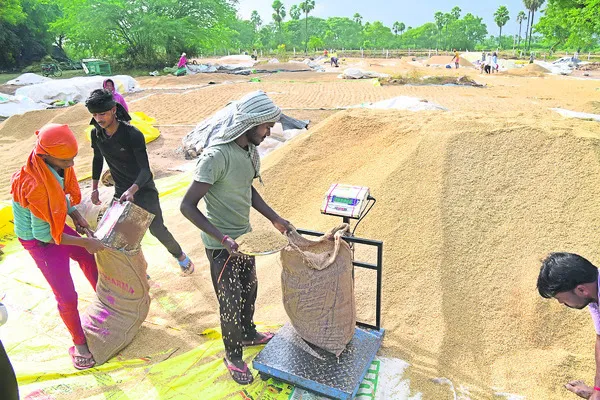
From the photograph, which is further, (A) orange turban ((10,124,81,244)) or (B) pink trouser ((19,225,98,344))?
(B) pink trouser ((19,225,98,344))

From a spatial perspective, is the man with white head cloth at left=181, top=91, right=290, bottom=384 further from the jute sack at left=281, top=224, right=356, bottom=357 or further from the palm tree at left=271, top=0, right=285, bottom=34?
the palm tree at left=271, top=0, right=285, bottom=34

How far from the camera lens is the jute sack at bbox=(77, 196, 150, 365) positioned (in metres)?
2.38

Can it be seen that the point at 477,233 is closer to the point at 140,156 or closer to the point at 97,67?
the point at 140,156

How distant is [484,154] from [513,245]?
93 cm

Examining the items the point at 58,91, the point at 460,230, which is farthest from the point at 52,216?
the point at 58,91

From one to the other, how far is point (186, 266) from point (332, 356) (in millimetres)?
1562

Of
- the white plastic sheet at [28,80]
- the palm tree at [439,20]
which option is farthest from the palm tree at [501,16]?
the white plastic sheet at [28,80]

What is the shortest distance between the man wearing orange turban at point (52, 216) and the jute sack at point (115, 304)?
8 cm

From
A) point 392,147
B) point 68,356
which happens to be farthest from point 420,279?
point 68,356

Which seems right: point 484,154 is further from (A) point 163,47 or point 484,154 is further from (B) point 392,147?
(A) point 163,47

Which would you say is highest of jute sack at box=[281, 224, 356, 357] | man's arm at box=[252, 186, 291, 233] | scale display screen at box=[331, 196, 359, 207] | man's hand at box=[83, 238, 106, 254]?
scale display screen at box=[331, 196, 359, 207]

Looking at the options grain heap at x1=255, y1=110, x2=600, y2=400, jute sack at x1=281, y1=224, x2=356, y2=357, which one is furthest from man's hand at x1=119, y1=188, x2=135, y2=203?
grain heap at x1=255, y1=110, x2=600, y2=400

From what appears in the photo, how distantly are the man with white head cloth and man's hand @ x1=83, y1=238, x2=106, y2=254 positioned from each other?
0.59 meters

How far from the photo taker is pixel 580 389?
6.68 feet
